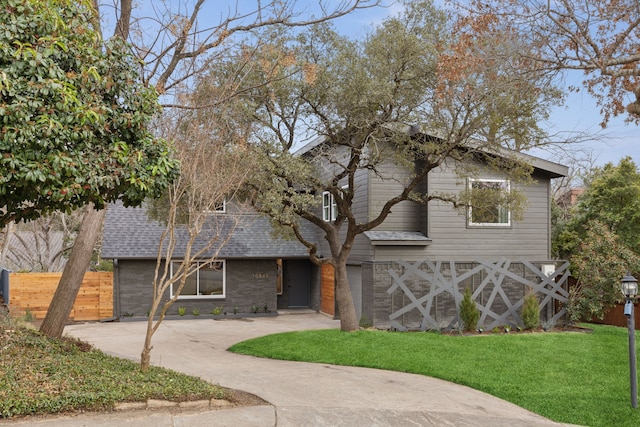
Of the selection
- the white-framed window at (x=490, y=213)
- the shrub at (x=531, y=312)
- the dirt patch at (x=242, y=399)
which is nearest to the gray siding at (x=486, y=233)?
the white-framed window at (x=490, y=213)

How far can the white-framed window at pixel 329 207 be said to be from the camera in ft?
65.6

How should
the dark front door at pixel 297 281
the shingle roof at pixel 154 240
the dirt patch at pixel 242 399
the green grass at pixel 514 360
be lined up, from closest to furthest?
the dirt patch at pixel 242 399 → the green grass at pixel 514 360 → the shingle roof at pixel 154 240 → the dark front door at pixel 297 281

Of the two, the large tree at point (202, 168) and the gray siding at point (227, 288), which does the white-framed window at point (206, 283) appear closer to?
the gray siding at point (227, 288)

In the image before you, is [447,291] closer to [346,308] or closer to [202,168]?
[346,308]

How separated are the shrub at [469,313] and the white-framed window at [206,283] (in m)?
8.80

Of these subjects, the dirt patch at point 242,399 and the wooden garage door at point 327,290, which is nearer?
the dirt patch at point 242,399

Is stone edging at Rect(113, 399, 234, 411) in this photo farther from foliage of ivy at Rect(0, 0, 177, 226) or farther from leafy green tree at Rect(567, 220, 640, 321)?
leafy green tree at Rect(567, 220, 640, 321)

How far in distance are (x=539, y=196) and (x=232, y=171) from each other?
1141 cm

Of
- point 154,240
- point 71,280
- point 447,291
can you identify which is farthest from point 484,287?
point 71,280

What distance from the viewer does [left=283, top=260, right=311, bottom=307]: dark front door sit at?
909 inches

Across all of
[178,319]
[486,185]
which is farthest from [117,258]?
[486,185]

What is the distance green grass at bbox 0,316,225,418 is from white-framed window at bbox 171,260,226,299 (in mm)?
10814

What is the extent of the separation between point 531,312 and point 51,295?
15.3 metres

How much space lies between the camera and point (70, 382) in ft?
24.7
